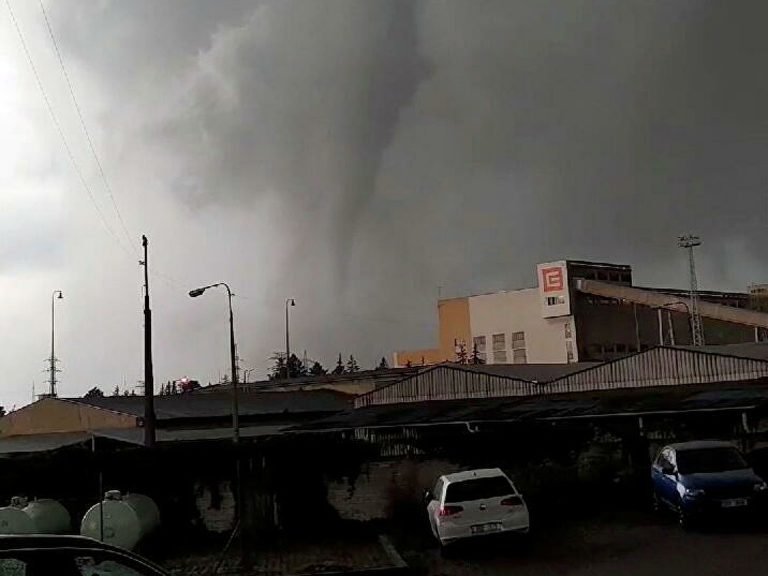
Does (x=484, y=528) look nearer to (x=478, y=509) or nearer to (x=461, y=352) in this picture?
(x=478, y=509)

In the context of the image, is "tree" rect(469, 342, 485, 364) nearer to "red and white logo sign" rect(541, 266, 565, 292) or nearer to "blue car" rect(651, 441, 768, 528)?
"red and white logo sign" rect(541, 266, 565, 292)

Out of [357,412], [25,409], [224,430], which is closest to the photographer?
[357,412]

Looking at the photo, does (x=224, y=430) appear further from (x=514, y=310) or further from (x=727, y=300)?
(x=727, y=300)

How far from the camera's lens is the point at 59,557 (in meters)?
5.07

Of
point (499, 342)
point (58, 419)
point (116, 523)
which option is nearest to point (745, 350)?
point (116, 523)

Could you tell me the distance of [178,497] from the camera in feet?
81.4

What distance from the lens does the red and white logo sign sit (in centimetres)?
8438

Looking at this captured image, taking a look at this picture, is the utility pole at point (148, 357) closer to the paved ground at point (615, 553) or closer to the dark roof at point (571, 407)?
the dark roof at point (571, 407)

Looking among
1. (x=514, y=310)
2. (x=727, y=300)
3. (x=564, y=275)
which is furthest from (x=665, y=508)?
(x=727, y=300)

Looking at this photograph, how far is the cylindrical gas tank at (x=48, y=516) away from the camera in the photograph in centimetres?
2274

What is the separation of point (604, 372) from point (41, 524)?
28.3m

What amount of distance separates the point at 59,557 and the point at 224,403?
191 feet

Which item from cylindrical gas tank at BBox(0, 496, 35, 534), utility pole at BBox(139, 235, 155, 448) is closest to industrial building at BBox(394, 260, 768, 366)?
utility pole at BBox(139, 235, 155, 448)

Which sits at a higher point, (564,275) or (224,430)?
(564,275)
